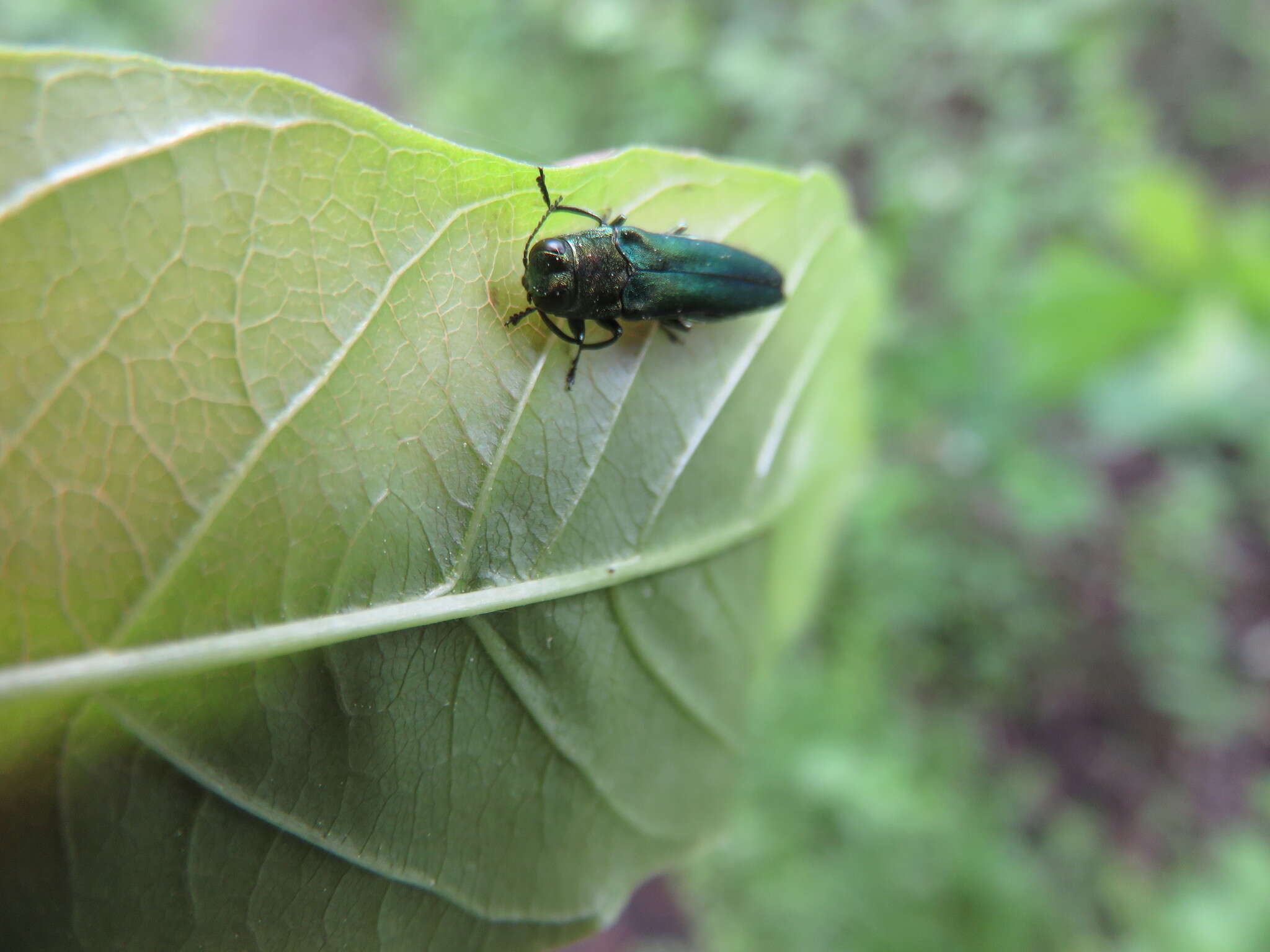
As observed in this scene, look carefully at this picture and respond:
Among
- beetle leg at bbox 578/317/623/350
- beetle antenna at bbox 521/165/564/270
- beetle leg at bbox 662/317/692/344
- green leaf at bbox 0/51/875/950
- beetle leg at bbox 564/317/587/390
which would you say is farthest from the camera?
beetle leg at bbox 662/317/692/344

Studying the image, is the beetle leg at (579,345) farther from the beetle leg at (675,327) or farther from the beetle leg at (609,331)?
the beetle leg at (675,327)

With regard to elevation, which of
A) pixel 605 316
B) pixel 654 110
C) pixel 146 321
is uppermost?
pixel 654 110

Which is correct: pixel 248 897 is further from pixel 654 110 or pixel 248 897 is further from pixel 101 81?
pixel 654 110

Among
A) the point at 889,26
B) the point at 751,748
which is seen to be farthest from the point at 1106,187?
the point at 751,748

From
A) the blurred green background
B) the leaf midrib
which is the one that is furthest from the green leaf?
the blurred green background

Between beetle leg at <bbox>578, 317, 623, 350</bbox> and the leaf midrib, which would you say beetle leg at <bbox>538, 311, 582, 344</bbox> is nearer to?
beetle leg at <bbox>578, 317, 623, 350</bbox>

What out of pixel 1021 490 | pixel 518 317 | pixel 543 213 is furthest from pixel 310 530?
pixel 1021 490
